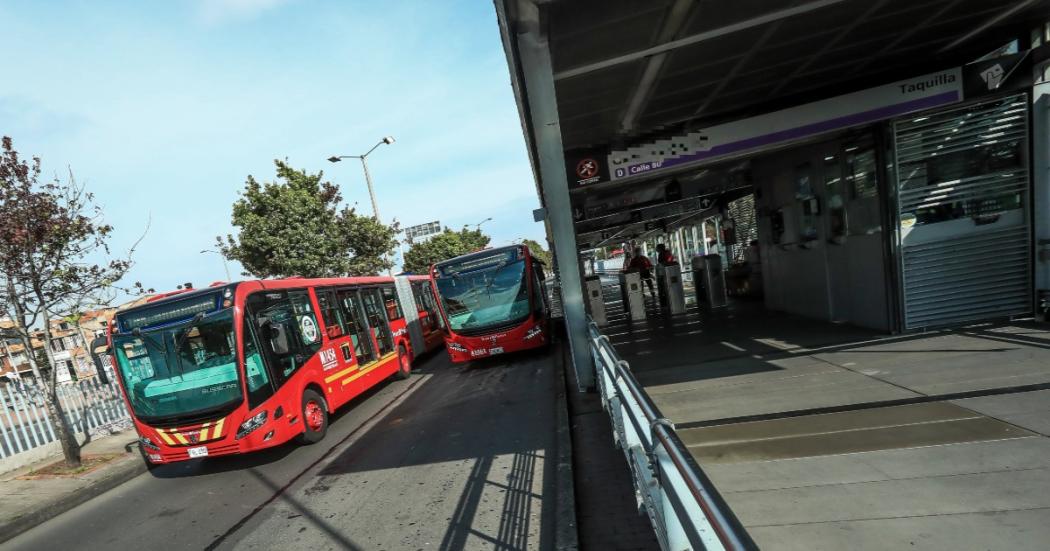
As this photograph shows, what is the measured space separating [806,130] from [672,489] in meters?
6.65

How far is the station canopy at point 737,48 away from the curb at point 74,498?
8227 millimetres

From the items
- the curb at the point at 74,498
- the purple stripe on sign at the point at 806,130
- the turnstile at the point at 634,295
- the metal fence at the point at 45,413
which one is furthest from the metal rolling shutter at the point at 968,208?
the metal fence at the point at 45,413

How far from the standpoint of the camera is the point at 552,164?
5859mm

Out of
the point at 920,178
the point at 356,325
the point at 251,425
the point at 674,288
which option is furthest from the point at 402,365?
the point at 920,178

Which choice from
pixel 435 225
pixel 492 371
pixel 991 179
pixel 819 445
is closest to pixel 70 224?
pixel 492 371

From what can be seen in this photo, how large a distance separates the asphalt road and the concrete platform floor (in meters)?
1.74

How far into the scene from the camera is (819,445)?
3.95 m

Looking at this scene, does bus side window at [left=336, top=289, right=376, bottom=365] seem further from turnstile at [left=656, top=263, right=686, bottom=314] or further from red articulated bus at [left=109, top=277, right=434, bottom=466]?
turnstile at [left=656, top=263, right=686, bottom=314]

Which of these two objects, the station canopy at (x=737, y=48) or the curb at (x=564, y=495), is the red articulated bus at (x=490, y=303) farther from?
the curb at (x=564, y=495)

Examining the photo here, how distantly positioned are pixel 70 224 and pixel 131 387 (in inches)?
130

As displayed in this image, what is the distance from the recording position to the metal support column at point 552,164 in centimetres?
451

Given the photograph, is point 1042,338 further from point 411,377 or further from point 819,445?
point 411,377

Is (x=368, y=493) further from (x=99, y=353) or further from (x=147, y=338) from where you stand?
(x=99, y=353)

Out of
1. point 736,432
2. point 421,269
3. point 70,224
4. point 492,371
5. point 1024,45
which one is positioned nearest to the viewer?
point 736,432
